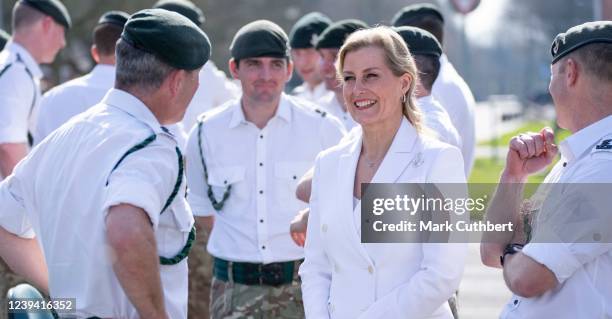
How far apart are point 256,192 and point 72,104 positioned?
5.44 ft

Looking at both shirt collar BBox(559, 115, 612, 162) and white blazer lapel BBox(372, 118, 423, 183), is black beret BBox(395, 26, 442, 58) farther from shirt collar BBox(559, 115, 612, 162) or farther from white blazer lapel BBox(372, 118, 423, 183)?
shirt collar BBox(559, 115, 612, 162)

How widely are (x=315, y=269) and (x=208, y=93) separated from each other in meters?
4.14

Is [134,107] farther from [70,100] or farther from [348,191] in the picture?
[70,100]

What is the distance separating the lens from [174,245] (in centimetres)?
372

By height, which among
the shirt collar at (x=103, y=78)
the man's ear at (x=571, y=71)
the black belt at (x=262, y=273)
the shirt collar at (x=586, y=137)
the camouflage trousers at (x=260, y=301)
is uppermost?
the man's ear at (x=571, y=71)

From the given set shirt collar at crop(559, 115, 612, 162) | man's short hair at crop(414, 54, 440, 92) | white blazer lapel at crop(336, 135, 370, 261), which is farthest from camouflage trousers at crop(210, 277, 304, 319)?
shirt collar at crop(559, 115, 612, 162)

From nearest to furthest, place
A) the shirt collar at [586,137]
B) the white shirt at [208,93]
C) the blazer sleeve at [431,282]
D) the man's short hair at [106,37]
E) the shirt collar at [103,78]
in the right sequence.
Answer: the shirt collar at [586,137]
the blazer sleeve at [431,282]
the shirt collar at [103,78]
the man's short hair at [106,37]
the white shirt at [208,93]

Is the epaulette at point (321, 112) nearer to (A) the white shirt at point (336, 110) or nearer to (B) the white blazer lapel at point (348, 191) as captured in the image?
(A) the white shirt at point (336, 110)

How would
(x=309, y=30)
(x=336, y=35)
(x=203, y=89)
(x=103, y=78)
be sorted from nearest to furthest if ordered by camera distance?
(x=103, y=78)
(x=336, y=35)
(x=203, y=89)
(x=309, y=30)

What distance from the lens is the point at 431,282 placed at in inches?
148

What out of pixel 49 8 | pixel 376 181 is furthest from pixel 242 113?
pixel 49 8

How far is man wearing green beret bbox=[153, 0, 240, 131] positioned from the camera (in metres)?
7.72

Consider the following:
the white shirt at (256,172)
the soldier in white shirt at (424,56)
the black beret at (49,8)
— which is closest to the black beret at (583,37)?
the soldier in white shirt at (424,56)

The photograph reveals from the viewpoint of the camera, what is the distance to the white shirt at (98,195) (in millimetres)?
3396
